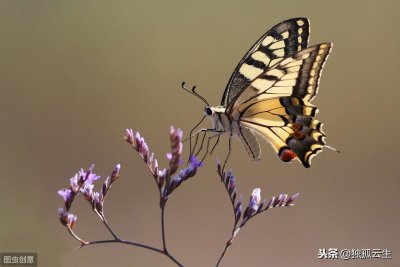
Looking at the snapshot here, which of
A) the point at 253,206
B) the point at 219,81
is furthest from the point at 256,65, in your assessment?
the point at 219,81

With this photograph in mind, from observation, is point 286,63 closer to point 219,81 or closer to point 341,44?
point 219,81

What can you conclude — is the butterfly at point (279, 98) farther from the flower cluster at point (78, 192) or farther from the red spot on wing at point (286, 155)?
the flower cluster at point (78, 192)

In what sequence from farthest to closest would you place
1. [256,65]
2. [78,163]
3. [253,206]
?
[78,163], [256,65], [253,206]

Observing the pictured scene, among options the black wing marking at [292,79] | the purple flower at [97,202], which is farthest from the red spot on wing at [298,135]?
the purple flower at [97,202]

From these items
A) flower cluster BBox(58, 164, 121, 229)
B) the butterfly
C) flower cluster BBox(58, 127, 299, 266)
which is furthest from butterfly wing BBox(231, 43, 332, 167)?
flower cluster BBox(58, 164, 121, 229)

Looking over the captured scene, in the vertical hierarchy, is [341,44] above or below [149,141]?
above

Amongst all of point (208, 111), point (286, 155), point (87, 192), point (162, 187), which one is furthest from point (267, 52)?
point (87, 192)

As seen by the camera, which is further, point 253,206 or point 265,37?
point 265,37
